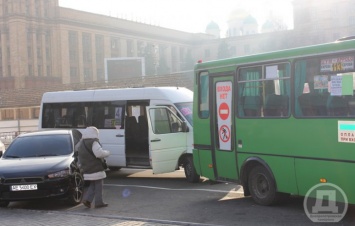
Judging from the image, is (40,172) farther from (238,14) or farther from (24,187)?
(238,14)

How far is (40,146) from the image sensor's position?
37.3 ft

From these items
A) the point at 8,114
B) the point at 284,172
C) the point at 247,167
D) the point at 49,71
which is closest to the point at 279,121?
the point at 284,172

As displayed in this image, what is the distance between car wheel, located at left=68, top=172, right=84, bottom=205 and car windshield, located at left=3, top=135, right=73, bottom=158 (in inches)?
30.5

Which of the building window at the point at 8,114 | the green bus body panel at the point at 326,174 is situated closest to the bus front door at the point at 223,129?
Answer: the green bus body panel at the point at 326,174

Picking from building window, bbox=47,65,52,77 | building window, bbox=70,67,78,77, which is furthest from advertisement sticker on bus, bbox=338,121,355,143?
building window, bbox=70,67,78,77

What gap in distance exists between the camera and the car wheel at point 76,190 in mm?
10250

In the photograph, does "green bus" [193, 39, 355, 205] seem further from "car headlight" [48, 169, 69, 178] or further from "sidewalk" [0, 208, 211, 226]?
"car headlight" [48, 169, 69, 178]

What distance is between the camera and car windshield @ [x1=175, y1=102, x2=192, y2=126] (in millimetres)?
13297

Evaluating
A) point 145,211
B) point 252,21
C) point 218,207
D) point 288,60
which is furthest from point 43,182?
point 252,21

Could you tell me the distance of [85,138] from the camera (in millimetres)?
9531

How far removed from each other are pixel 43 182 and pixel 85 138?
4.12ft

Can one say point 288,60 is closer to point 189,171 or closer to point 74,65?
point 189,171

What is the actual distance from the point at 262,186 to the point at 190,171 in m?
3.81
